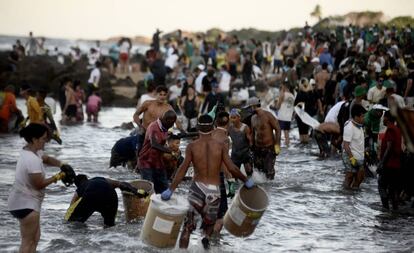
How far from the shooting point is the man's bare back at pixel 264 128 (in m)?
13.3

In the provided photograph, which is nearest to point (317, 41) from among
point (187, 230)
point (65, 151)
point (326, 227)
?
point (65, 151)

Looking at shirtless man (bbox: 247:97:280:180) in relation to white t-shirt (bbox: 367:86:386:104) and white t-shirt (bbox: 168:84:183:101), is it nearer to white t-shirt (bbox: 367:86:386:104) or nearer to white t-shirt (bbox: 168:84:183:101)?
white t-shirt (bbox: 367:86:386:104)

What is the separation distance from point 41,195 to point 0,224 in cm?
310

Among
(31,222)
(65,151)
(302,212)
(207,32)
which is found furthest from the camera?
(207,32)

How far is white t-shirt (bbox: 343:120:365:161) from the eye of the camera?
497 inches

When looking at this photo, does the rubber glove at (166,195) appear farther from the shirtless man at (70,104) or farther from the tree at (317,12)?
the tree at (317,12)

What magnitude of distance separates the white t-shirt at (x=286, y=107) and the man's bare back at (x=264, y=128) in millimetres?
5771

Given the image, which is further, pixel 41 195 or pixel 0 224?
pixel 0 224

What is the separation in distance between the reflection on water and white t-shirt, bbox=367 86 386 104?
2.05m

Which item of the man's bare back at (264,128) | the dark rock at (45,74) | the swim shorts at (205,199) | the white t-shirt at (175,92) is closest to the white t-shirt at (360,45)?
the white t-shirt at (175,92)

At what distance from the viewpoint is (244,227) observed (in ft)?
27.3

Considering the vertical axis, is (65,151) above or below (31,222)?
below

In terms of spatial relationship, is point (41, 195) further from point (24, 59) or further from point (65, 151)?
point (24, 59)

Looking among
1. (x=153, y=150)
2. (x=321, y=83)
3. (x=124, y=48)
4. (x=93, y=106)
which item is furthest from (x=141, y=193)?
(x=124, y=48)
